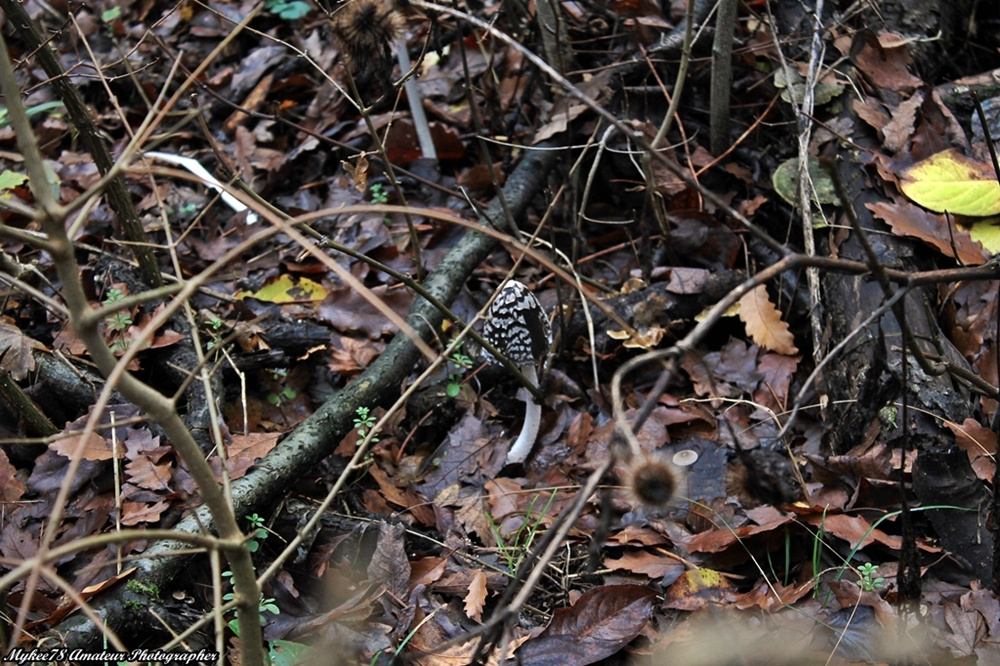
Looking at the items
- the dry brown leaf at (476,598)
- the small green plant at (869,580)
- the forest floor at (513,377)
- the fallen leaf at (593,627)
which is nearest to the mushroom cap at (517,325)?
the forest floor at (513,377)

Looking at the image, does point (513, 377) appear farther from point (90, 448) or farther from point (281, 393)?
point (90, 448)

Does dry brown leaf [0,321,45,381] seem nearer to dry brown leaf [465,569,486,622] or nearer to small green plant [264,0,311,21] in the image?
dry brown leaf [465,569,486,622]

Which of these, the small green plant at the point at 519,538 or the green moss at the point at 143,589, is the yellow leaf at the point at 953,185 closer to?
the small green plant at the point at 519,538

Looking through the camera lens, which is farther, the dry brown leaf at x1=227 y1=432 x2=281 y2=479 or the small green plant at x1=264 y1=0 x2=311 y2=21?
the small green plant at x1=264 y1=0 x2=311 y2=21

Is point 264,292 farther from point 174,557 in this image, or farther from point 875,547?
point 875,547

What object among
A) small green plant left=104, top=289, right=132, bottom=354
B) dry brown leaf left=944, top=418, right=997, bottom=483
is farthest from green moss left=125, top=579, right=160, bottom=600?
dry brown leaf left=944, top=418, right=997, bottom=483

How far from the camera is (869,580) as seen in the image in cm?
237

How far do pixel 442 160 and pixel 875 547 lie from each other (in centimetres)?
312

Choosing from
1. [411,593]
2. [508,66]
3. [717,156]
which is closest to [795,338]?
[717,156]

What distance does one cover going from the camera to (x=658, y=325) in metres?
3.56

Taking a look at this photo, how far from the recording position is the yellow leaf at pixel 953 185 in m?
3.14

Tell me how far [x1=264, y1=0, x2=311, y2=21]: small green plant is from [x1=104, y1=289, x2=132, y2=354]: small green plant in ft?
8.44

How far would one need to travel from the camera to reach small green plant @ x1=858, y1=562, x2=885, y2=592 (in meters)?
2.32

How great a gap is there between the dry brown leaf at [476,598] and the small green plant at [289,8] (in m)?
3.97
